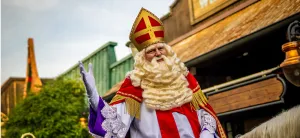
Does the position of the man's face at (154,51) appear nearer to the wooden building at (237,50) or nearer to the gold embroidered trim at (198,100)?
the gold embroidered trim at (198,100)

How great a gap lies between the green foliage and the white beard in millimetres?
7939

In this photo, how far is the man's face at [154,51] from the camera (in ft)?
13.9

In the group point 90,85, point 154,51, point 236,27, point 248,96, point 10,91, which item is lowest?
point 248,96

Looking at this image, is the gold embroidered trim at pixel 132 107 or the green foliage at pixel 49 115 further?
the green foliage at pixel 49 115

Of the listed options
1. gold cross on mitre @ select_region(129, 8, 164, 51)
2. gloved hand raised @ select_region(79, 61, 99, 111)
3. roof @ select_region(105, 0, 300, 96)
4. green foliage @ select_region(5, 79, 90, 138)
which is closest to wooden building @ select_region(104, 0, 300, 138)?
roof @ select_region(105, 0, 300, 96)

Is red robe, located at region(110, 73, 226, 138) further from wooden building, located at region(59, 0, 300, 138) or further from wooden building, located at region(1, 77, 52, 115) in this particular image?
wooden building, located at region(1, 77, 52, 115)

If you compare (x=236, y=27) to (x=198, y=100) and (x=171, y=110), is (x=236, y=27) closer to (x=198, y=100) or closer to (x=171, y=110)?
(x=198, y=100)

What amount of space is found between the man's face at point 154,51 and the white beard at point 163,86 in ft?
0.21

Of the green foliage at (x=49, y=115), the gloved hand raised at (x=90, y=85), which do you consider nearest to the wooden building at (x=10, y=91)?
the green foliage at (x=49, y=115)

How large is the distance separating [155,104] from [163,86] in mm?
211

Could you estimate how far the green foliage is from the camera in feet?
38.4

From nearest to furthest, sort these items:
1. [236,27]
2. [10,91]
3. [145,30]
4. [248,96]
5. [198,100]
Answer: [198,100]
[145,30]
[248,96]
[236,27]
[10,91]

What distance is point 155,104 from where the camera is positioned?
4012 millimetres

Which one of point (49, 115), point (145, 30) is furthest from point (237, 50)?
point (49, 115)
